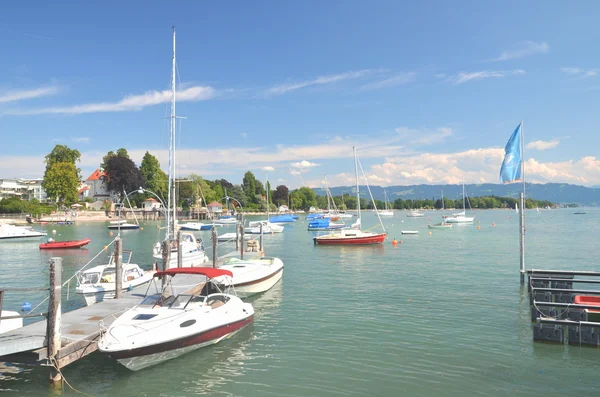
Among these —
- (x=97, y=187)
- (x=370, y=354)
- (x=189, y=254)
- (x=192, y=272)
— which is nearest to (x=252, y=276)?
(x=192, y=272)

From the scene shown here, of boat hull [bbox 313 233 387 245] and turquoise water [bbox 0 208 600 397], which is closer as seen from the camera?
turquoise water [bbox 0 208 600 397]

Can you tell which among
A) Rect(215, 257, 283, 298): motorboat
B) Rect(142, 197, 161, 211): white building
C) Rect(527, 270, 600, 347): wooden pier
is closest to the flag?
Rect(527, 270, 600, 347): wooden pier

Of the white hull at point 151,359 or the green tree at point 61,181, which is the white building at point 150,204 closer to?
the green tree at point 61,181

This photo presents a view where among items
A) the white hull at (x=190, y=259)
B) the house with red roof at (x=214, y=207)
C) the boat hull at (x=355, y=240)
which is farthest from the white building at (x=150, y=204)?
the white hull at (x=190, y=259)

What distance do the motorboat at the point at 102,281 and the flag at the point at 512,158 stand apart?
2461 cm

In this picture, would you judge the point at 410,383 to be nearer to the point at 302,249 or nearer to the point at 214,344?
the point at 214,344

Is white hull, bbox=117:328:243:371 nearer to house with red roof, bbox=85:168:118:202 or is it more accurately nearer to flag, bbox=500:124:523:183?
flag, bbox=500:124:523:183

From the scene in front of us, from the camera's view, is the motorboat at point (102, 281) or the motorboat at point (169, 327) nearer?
the motorboat at point (169, 327)

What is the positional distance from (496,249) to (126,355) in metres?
49.6

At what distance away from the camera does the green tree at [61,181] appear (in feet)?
424

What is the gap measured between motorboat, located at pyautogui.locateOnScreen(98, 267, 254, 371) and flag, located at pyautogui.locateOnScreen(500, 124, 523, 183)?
20.3m

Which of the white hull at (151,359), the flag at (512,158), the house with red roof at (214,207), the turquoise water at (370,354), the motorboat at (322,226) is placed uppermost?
the flag at (512,158)

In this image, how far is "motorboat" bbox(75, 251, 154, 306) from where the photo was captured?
24.1m

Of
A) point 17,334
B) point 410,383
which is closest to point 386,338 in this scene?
point 410,383
